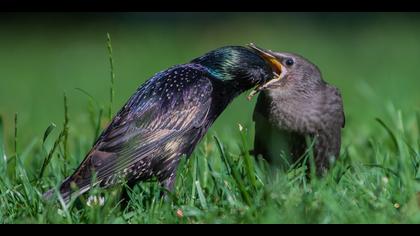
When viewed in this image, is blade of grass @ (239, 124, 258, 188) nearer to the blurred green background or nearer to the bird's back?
the bird's back

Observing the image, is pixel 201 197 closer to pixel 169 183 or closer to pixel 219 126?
pixel 169 183

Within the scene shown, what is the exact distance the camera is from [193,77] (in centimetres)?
486

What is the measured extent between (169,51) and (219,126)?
5.05 m

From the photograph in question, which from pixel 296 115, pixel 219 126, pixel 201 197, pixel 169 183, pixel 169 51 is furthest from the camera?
pixel 169 51

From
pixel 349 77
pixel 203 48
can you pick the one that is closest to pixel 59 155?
pixel 349 77

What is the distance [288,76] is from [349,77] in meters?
5.70

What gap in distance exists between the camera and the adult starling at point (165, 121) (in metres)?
4.56

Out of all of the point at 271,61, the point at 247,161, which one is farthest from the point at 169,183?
the point at 271,61

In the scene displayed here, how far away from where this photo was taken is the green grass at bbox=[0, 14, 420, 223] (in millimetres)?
4141

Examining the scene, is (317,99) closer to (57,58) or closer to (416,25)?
(57,58)

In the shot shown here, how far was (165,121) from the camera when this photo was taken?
4.71m

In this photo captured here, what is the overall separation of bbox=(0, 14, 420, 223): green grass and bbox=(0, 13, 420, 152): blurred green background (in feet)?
0.09

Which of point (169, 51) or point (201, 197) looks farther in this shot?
point (169, 51)

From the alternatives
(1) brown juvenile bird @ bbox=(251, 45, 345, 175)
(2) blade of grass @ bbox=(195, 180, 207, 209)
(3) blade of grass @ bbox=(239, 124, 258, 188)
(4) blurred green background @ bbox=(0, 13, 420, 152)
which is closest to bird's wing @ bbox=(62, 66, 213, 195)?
(2) blade of grass @ bbox=(195, 180, 207, 209)
